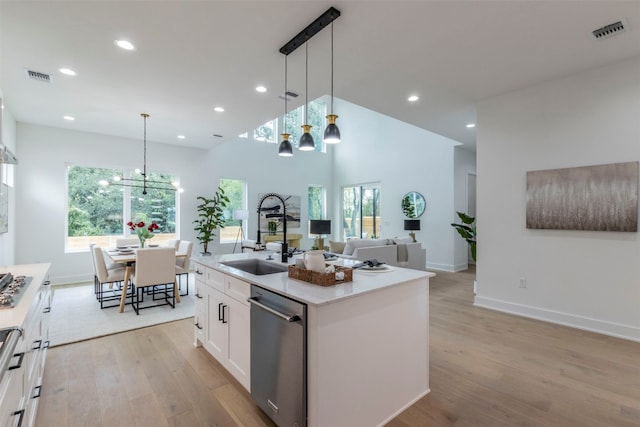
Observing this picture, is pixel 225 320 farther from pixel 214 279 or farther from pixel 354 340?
pixel 354 340

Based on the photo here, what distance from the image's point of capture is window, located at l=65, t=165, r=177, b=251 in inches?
223

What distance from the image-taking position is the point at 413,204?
7.52 meters

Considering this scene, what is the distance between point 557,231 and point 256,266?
11.6ft

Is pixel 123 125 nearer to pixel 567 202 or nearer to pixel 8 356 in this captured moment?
pixel 8 356

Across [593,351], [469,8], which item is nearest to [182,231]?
[469,8]

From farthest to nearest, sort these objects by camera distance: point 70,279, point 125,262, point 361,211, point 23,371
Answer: point 361,211 < point 70,279 < point 125,262 < point 23,371

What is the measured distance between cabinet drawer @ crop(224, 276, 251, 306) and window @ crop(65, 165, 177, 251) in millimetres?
5123

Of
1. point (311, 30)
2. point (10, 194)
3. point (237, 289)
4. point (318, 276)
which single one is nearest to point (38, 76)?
point (10, 194)

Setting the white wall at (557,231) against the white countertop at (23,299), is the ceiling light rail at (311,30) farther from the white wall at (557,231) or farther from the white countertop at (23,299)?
the white wall at (557,231)

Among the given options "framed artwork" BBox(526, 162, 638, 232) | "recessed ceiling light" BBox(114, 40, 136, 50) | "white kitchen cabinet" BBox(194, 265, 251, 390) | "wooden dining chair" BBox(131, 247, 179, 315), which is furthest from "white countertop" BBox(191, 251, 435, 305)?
"framed artwork" BBox(526, 162, 638, 232)

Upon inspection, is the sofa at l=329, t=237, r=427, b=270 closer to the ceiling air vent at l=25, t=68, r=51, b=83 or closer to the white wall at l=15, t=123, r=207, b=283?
the ceiling air vent at l=25, t=68, r=51, b=83

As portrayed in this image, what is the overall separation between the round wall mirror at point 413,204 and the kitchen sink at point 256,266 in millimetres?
5514

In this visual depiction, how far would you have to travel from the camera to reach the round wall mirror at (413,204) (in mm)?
7375

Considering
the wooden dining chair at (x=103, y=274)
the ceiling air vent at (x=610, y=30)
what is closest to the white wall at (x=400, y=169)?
the ceiling air vent at (x=610, y=30)
